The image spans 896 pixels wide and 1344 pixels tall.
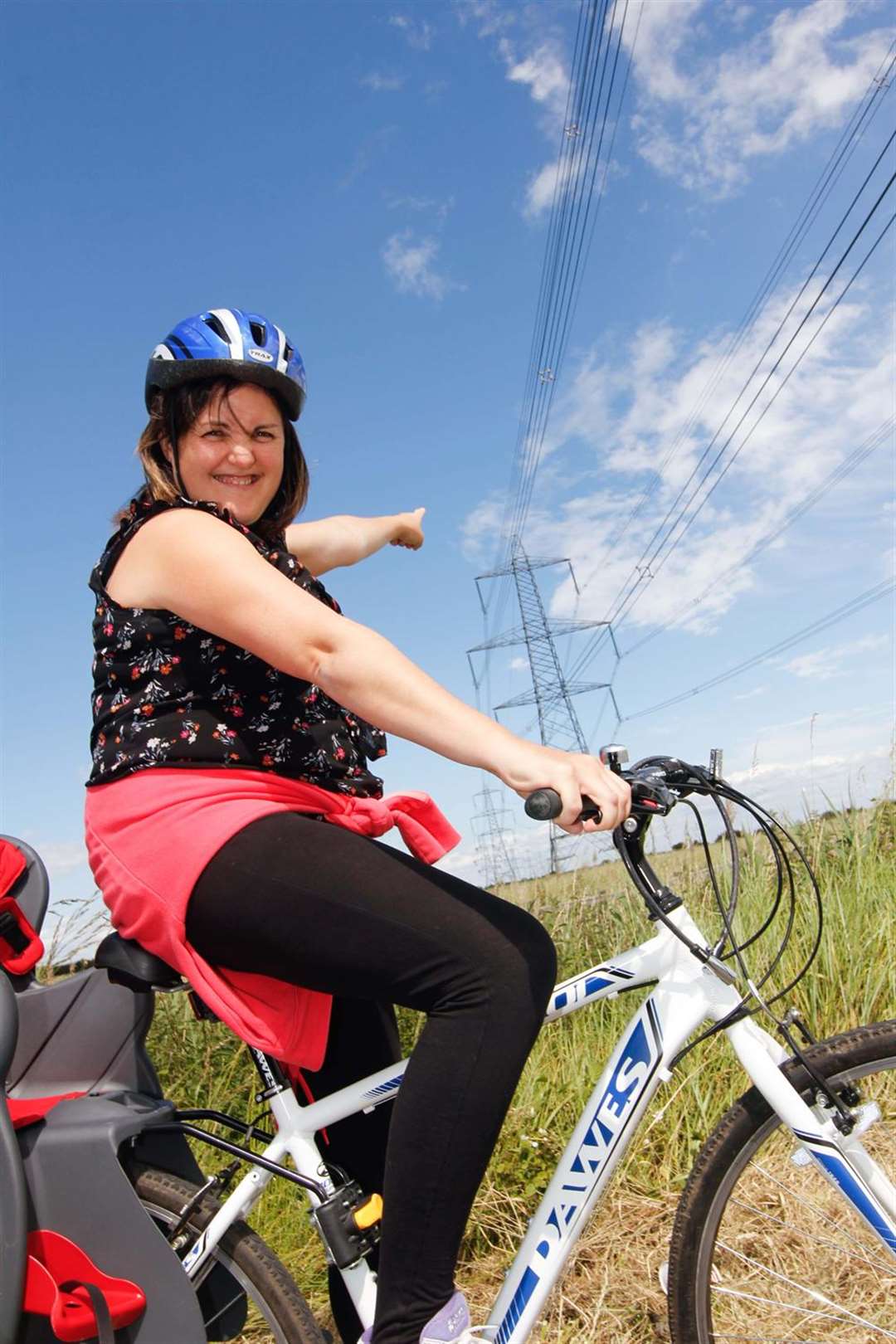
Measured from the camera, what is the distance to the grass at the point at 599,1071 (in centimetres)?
281

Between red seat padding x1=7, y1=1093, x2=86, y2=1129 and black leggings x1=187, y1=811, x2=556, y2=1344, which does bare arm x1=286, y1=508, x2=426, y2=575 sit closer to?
black leggings x1=187, y1=811, x2=556, y2=1344

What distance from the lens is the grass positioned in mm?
2812

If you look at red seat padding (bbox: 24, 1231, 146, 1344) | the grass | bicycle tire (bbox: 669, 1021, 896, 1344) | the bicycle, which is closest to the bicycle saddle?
the bicycle

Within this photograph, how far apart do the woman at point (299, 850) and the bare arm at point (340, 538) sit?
740 millimetres

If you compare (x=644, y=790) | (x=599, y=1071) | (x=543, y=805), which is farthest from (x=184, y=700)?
(x=599, y=1071)

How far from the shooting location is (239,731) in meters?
1.99

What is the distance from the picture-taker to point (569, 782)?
1.69 meters

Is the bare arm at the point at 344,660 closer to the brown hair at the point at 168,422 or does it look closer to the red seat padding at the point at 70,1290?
the brown hair at the point at 168,422

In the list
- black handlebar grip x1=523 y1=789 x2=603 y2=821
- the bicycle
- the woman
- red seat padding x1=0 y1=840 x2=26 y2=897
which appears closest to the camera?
black handlebar grip x1=523 y1=789 x2=603 y2=821

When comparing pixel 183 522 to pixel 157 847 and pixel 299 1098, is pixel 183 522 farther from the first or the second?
pixel 299 1098

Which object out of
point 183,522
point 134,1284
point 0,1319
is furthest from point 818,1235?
point 183,522

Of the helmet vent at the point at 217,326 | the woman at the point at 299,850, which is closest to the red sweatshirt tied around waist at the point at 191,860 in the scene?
the woman at the point at 299,850

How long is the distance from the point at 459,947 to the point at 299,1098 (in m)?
0.77

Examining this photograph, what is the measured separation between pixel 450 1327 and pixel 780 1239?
921 millimetres
